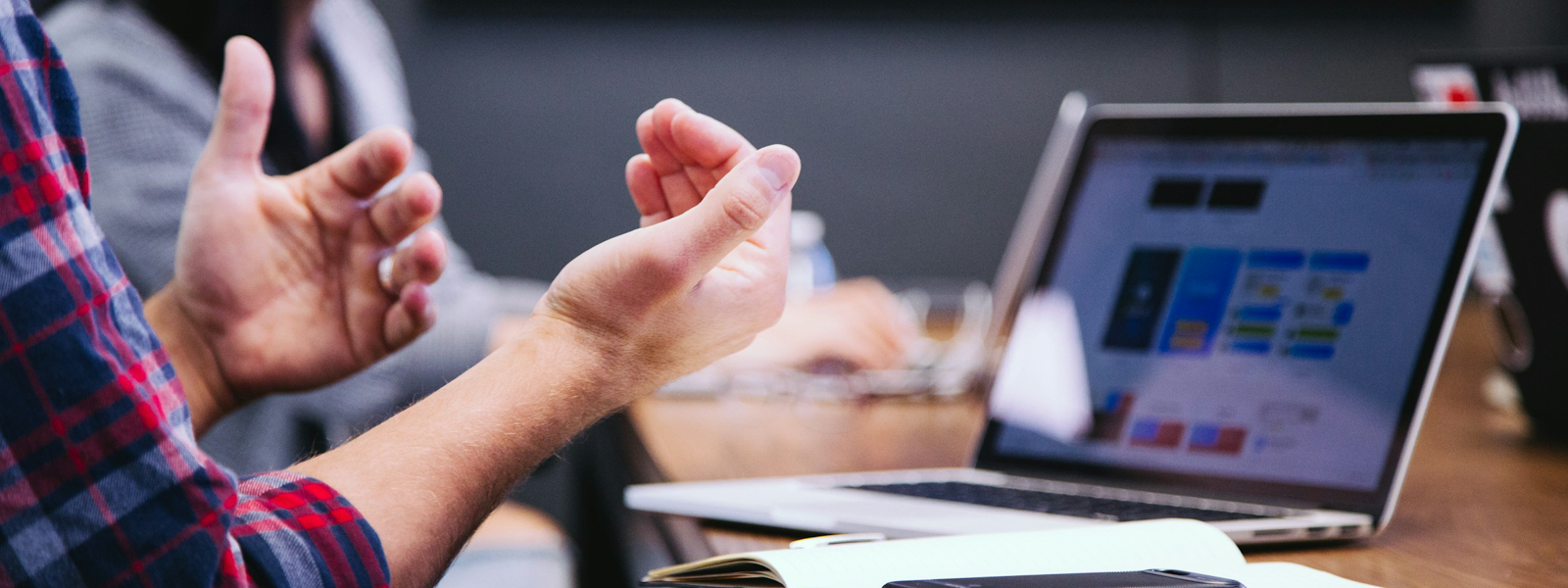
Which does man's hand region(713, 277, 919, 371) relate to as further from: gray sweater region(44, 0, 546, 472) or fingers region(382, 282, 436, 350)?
fingers region(382, 282, 436, 350)

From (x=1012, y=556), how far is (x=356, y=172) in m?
0.54

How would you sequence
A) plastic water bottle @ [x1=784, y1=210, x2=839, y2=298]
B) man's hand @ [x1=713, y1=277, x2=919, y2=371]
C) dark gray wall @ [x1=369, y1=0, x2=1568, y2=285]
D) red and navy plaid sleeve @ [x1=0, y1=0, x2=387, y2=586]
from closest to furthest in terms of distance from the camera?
red and navy plaid sleeve @ [x1=0, y1=0, x2=387, y2=586]
man's hand @ [x1=713, y1=277, x2=919, y2=371]
plastic water bottle @ [x1=784, y1=210, x2=839, y2=298]
dark gray wall @ [x1=369, y1=0, x2=1568, y2=285]

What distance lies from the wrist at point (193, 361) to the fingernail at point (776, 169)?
0.50 meters

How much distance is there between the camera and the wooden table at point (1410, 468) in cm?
59

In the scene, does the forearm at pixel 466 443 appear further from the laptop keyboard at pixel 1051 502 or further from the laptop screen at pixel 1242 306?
the laptop screen at pixel 1242 306

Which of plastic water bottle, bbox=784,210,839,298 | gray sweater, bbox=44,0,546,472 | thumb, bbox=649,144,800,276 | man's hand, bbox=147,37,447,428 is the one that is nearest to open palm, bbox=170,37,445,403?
man's hand, bbox=147,37,447,428

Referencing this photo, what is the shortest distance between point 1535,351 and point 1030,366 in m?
0.39

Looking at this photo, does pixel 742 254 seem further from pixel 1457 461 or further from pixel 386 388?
pixel 386 388

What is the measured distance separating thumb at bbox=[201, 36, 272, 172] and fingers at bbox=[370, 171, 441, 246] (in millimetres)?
94

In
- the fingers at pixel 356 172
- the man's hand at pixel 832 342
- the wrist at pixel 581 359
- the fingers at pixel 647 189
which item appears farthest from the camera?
the man's hand at pixel 832 342

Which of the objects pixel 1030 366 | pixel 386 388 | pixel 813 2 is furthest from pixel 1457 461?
pixel 813 2

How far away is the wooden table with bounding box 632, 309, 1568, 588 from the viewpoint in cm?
59

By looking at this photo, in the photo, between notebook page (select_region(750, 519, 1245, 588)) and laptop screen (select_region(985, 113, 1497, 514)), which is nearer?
notebook page (select_region(750, 519, 1245, 588))

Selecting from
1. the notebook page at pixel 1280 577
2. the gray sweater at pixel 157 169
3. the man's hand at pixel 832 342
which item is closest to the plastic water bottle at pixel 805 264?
the man's hand at pixel 832 342
